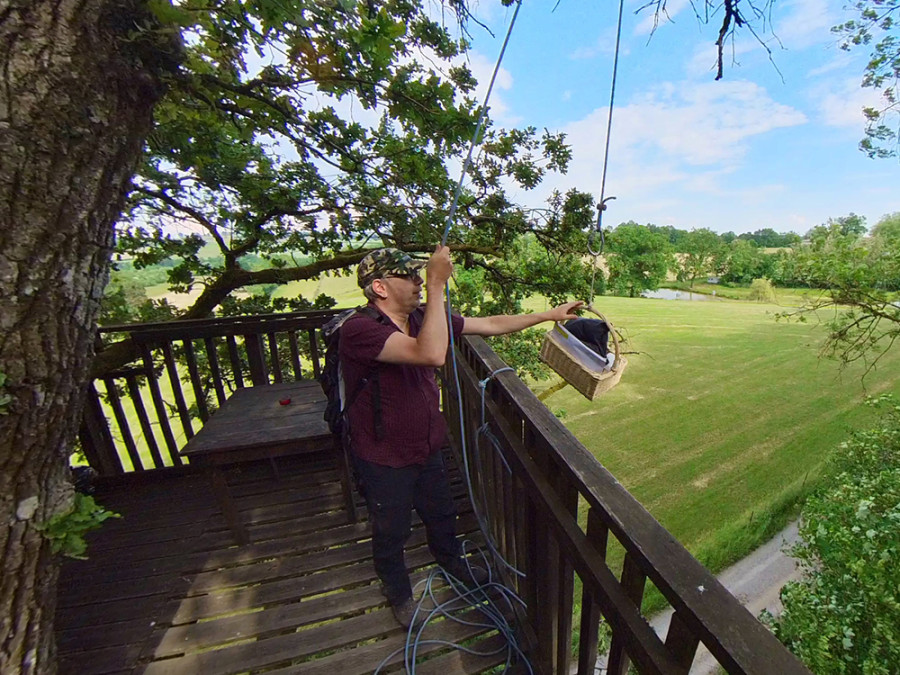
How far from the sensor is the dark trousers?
170 cm

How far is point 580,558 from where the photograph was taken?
1093 mm

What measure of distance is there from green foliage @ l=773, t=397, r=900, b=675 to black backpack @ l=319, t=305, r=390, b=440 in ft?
21.2

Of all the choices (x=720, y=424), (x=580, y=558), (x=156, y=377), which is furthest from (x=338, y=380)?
(x=720, y=424)

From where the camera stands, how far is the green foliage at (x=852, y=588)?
14.4 feet

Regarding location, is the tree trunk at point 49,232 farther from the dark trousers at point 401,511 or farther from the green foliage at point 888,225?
the green foliage at point 888,225

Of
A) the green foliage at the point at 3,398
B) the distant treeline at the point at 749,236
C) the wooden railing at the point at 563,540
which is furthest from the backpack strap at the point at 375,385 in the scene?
the distant treeline at the point at 749,236

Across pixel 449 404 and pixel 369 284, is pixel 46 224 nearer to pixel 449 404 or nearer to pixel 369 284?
pixel 369 284

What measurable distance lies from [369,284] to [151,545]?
2266 millimetres

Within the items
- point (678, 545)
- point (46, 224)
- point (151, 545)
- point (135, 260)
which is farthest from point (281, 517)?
point (135, 260)

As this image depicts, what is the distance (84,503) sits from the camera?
1424 mm

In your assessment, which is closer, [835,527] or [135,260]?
[135,260]

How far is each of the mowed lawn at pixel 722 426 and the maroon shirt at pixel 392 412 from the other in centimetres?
461

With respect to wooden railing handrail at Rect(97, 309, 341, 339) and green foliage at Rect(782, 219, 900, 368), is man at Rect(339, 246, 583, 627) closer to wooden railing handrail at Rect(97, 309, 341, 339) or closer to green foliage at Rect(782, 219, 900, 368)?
wooden railing handrail at Rect(97, 309, 341, 339)

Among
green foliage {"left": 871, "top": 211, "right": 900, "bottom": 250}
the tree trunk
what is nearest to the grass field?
the tree trunk
